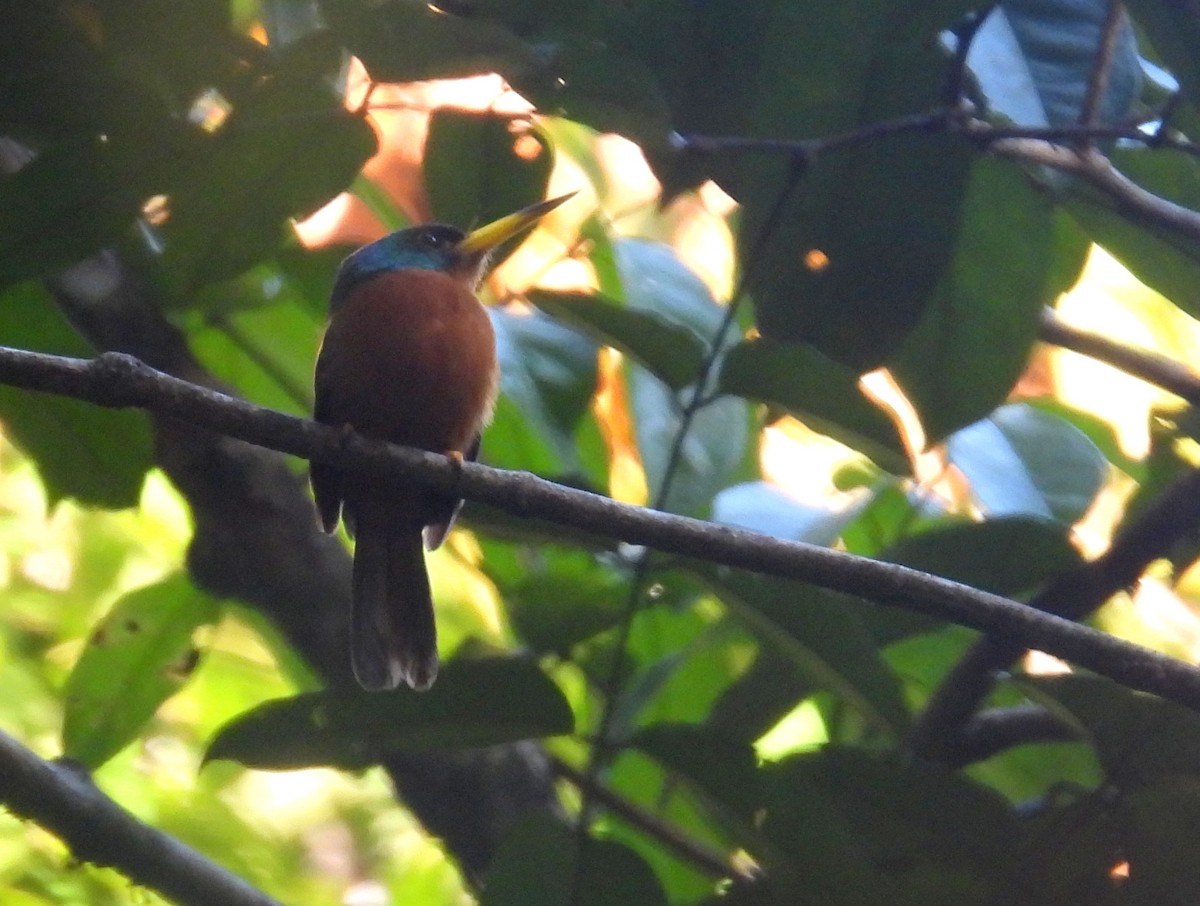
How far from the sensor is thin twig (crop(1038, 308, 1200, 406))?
1936mm

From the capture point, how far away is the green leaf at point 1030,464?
1.86m

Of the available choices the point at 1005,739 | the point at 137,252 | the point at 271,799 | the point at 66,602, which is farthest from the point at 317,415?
the point at 1005,739

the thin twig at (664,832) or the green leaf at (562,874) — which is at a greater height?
the green leaf at (562,874)

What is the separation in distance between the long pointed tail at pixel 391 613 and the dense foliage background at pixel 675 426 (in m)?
0.08

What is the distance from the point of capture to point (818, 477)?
246 centimetres

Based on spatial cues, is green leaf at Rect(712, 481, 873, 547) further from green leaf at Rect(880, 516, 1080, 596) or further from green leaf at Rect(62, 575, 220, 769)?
green leaf at Rect(62, 575, 220, 769)

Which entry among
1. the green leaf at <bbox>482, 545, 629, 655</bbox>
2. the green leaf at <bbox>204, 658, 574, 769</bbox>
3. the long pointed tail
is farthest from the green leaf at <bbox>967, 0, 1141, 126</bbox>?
the long pointed tail

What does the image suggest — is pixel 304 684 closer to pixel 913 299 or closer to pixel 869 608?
pixel 869 608

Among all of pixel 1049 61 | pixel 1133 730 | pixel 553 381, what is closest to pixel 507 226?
pixel 553 381

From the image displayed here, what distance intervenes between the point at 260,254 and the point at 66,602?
3.26 feet

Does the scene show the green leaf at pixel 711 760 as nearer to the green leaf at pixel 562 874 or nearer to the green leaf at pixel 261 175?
the green leaf at pixel 562 874

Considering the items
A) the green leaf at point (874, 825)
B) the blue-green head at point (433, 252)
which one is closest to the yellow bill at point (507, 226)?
the blue-green head at point (433, 252)

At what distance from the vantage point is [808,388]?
1576mm

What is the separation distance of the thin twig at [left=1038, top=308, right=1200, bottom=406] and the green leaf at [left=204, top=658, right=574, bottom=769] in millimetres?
914
